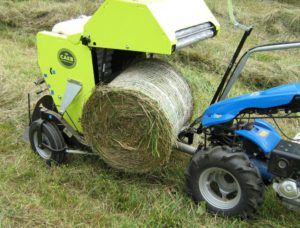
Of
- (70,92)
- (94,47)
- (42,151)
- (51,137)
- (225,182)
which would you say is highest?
(94,47)

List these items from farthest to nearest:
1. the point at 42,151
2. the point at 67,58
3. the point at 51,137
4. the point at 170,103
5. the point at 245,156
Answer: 1. the point at 42,151
2. the point at 51,137
3. the point at 67,58
4. the point at 170,103
5. the point at 245,156

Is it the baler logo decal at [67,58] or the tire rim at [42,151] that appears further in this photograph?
the tire rim at [42,151]

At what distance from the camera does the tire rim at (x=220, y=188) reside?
3.66 metres

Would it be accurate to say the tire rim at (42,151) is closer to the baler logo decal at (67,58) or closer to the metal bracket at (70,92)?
the metal bracket at (70,92)

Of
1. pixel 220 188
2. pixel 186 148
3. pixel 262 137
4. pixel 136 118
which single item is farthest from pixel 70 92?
pixel 262 137

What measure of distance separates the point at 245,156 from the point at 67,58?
1.74 m

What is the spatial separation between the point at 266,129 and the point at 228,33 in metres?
5.79

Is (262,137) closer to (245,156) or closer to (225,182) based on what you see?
(245,156)

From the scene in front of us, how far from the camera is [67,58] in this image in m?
4.01

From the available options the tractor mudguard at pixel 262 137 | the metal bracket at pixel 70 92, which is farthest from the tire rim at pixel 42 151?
the tractor mudguard at pixel 262 137

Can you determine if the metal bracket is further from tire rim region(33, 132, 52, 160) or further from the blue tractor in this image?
the blue tractor

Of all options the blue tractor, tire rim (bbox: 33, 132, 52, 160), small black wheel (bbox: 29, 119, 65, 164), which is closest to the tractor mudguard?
the blue tractor

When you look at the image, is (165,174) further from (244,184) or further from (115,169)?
(244,184)

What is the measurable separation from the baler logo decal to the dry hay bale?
43 cm
